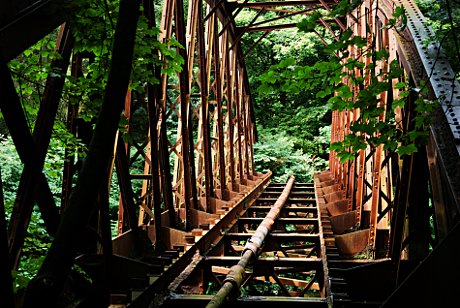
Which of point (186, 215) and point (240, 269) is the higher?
point (186, 215)

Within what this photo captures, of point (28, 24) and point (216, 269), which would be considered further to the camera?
point (216, 269)

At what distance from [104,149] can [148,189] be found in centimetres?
459

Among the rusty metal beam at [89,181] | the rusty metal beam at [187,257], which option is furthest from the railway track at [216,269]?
the rusty metal beam at [89,181]

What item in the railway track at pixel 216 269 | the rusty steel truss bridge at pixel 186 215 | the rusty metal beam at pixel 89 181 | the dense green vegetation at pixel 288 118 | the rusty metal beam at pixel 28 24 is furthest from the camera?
the dense green vegetation at pixel 288 118

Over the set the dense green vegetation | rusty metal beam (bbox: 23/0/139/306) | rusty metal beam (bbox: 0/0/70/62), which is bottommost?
rusty metal beam (bbox: 23/0/139/306)

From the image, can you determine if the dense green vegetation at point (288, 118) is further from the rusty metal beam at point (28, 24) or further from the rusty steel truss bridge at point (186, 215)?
the rusty metal beam at point (28, 24)

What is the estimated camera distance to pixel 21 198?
3010 millimetres

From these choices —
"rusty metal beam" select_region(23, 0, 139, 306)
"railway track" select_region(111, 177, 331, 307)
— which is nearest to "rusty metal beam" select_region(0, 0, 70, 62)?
"rusty metal beam" select_region(23, 0, 139, 306)

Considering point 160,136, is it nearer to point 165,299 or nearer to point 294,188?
point 165,299

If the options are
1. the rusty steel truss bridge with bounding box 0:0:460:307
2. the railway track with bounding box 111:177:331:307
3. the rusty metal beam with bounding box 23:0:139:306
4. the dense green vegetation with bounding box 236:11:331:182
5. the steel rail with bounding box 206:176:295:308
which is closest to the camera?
the rusty metal beam with bounding box 23:0:139:306

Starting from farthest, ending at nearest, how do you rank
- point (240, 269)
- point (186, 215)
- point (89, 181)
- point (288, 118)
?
1. point (288, 118)
2. point (186, 215)
3. point (240, 269)
4. point (89, 181)

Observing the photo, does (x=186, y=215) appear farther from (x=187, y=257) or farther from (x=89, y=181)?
(x=89, y=181)

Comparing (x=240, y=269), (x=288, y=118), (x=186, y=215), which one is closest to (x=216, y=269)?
(x=186, y=215)

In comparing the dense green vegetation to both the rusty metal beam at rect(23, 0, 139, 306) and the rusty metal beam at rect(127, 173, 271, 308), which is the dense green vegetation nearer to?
the rusty metal beam at rect(127, 173, 271, 308)
